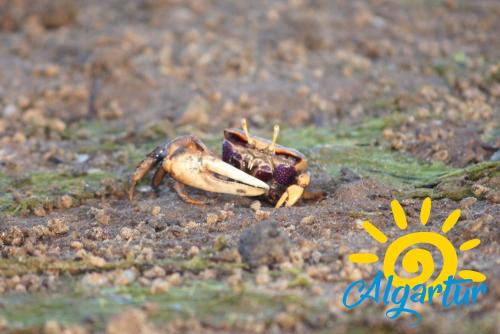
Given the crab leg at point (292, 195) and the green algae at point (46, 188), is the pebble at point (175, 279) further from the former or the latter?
the green algae at point (46, 188)

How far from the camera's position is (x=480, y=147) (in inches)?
219

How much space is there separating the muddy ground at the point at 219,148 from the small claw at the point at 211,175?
0.12m

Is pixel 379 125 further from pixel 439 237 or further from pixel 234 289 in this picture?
pixel 234 289

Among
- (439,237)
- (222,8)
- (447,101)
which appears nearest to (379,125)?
(447,101)

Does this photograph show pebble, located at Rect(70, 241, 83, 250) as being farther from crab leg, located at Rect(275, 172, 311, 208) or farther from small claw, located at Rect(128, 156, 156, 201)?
crab leg, located at Rect(275, 172, 311, 208)

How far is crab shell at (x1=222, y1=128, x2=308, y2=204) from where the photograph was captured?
15.9 feet

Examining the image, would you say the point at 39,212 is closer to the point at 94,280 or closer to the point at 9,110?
the point at 94,280

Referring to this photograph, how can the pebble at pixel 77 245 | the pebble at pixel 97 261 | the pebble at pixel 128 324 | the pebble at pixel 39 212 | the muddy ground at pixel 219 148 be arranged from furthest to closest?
the pebble at pixel 39 212, the pebble at pixel 77 245, the pebble at pixel 97 261, the muddy ground at pixel 219 148, the pebble at pixel 128 324

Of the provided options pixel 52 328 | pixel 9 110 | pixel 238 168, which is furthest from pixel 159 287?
pixel 9 110

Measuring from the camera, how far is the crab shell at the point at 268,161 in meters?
4.84

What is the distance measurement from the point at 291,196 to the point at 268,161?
307mm

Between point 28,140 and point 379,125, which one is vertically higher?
point 379,125

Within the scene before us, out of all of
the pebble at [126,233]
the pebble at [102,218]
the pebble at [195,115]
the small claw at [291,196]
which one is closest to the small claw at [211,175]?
the small claw at [291,196]

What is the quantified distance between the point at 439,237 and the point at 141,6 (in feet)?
21.7
